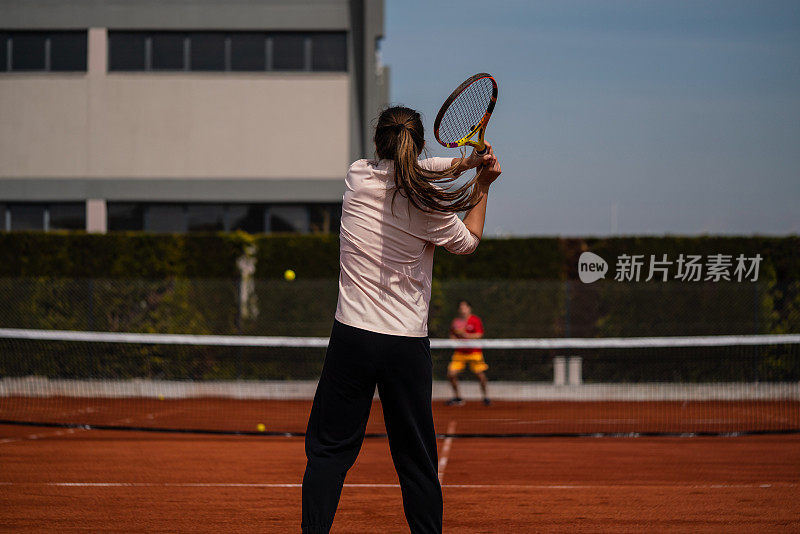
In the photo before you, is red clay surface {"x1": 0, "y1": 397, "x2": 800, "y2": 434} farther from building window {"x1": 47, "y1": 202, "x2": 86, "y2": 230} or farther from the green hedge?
building window {"x1": 47, "y1": 202, "x2": 86, "y2": 230}

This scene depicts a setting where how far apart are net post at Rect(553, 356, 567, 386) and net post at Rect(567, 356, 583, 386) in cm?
9

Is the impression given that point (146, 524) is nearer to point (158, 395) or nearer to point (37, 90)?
point (158, 395)

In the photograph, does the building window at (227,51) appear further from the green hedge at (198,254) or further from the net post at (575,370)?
the net post at (575,370)

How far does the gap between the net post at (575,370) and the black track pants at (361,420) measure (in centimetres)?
1347

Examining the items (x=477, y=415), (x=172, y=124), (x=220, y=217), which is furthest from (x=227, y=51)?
(x=477, y=415)

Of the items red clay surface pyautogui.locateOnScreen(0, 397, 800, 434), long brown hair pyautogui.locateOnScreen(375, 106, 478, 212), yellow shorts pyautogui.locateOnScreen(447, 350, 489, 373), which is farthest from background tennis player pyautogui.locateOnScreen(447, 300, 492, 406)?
long brown hair pyautogui.locateOnScreen(375, 106, 478, 212)

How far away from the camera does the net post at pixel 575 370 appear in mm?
16641

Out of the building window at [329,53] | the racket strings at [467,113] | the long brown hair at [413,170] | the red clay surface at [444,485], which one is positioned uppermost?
the building window at [329,53]

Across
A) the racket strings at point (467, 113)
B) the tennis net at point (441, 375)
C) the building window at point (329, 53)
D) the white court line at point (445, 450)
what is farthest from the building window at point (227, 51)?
the racket strings at point (467, 113)

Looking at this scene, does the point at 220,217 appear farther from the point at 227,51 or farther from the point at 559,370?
the point at 559,370

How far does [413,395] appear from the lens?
11.3 feet

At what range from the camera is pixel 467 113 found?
396 centimetres

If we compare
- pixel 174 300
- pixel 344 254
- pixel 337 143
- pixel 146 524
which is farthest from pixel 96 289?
pixel 344 254

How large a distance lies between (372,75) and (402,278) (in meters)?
17.3
